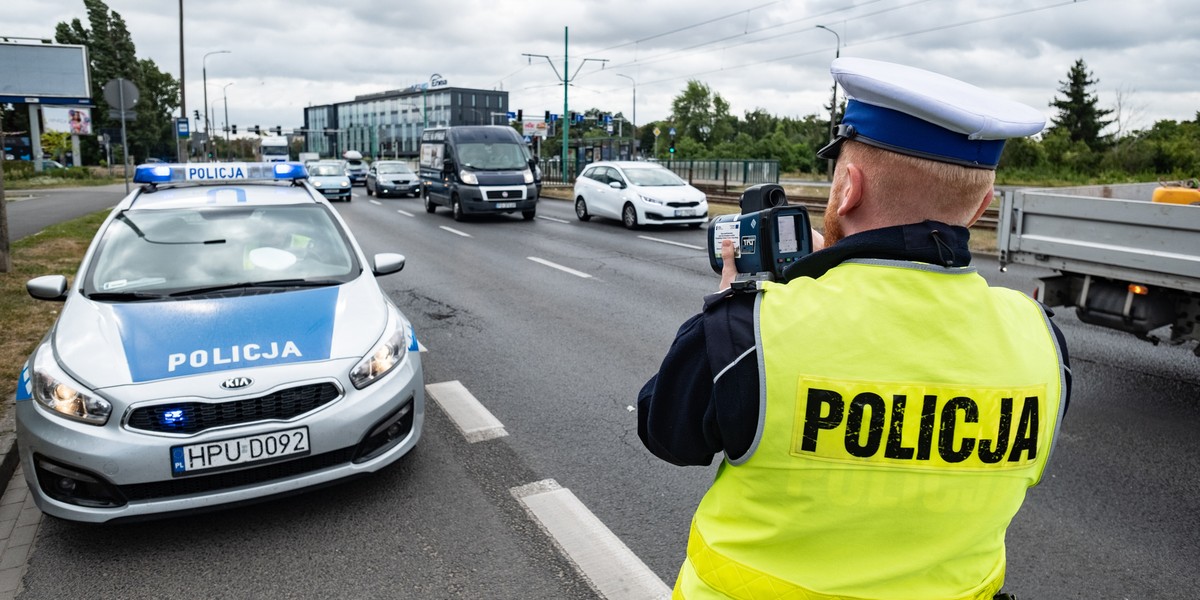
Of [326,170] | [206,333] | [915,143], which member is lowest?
[206,333]

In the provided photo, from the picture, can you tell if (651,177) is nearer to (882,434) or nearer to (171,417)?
(171,417)

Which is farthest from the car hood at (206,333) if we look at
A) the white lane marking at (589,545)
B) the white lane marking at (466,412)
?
the white lane marking at (589,545)

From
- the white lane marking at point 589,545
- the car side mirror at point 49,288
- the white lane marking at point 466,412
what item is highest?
the car side mirror at point 49,288

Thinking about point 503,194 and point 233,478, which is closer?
point 233,478

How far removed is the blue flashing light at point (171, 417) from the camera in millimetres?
3531

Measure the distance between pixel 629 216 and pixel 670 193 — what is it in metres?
1.09

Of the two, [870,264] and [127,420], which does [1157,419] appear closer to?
[870,264]

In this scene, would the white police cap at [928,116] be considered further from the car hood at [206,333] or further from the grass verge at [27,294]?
the grass verge at [27,294]

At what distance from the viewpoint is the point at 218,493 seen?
3611mm

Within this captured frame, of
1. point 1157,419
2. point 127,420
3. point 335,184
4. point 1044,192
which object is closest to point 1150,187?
point 1044,192

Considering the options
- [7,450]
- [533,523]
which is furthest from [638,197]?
[533,523]

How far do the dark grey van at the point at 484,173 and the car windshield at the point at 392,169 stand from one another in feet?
33.4

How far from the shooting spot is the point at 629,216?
19125mm

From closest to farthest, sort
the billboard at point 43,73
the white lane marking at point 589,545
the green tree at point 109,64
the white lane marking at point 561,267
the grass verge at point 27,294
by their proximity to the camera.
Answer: the white lane marking at point 589,545, the grass verge at point 27,294, the white lane marking at point 561,267, the billboard at point 43,73, the green tree at point 109,64
